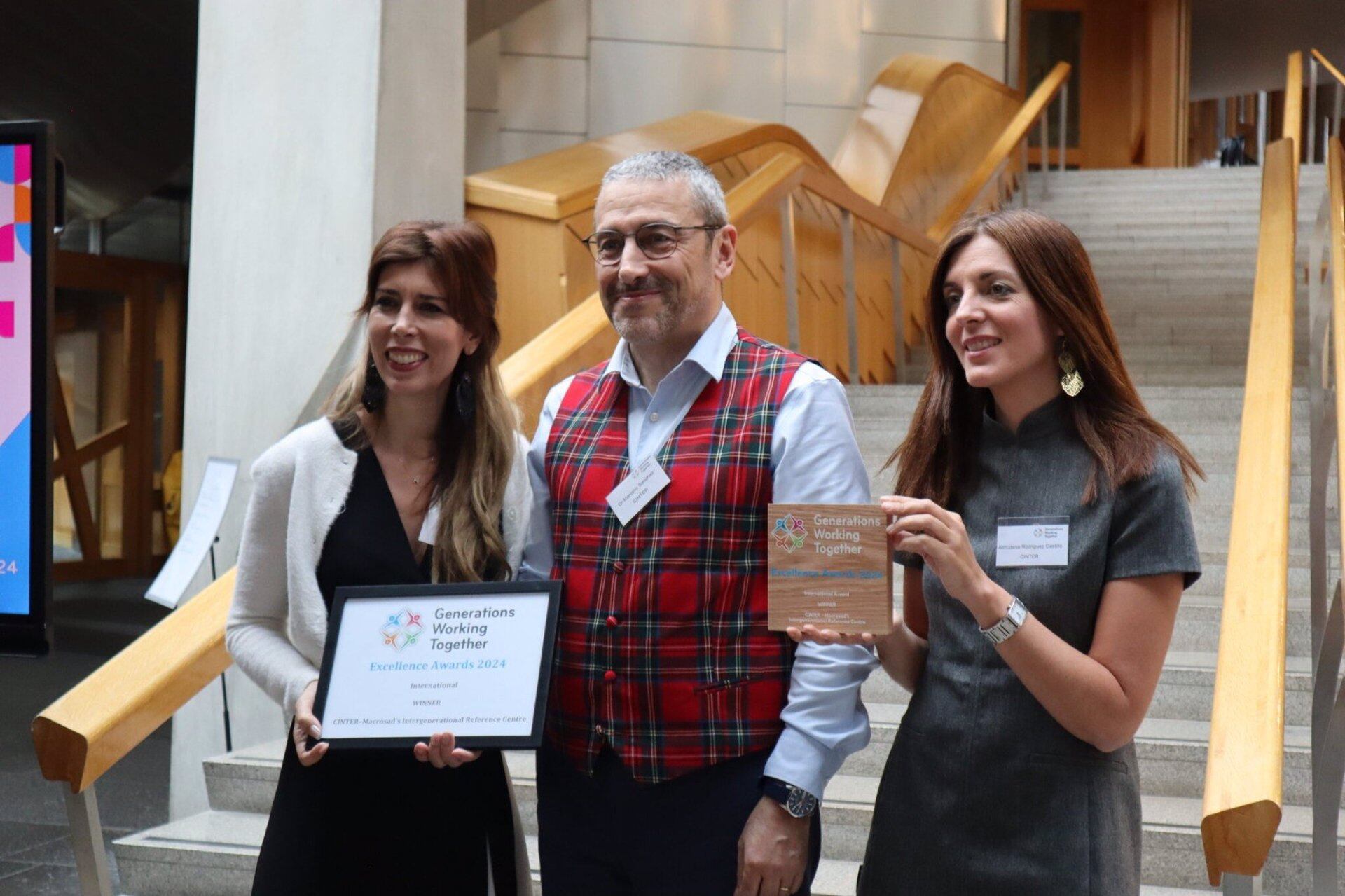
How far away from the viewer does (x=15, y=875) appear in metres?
4.60

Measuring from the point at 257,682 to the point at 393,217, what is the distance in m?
3.55

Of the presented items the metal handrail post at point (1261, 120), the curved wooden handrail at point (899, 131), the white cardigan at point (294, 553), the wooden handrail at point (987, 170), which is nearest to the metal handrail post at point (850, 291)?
the wooden handrail at point (987, 170)

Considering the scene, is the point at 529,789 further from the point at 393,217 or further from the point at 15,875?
the point at 393,217

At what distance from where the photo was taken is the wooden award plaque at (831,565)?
172 cm

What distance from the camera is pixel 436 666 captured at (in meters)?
1.89

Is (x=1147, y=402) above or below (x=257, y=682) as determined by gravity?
above

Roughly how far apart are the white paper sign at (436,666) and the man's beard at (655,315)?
1.38ft

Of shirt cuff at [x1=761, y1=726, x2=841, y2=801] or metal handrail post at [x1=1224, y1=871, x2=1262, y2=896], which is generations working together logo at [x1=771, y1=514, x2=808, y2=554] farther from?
metal handrail post at [x1=1224, y1=871, x2=1262, y2=896]

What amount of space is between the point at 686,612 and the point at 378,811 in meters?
0.54

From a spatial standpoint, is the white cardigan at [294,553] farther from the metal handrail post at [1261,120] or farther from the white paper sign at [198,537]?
the metal handrail post at [1261,120]

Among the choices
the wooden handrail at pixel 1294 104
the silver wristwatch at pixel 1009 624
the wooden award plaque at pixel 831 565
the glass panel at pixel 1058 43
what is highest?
the glass panel at pixel 1058 43

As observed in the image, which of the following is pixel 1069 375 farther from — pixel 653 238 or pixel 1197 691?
pixel 1197 691

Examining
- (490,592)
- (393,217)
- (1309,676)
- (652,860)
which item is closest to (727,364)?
(490,592)

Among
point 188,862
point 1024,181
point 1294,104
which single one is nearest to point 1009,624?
point 188,862
